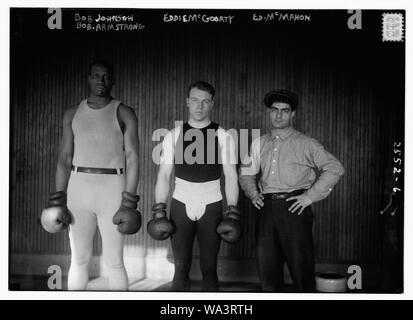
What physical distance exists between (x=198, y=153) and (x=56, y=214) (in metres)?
1.28

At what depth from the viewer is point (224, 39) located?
4.82 metres

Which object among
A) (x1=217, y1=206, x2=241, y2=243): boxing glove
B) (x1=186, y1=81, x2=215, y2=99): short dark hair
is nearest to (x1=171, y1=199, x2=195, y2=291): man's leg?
(x1=217, y1=206, x2=241, y2=243): boxing glove

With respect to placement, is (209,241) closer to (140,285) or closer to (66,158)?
(140,285)

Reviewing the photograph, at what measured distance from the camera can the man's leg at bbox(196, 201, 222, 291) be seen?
465 cm

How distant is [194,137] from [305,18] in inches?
53.7

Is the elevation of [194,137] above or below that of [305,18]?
below

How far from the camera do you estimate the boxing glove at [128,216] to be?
184 inches

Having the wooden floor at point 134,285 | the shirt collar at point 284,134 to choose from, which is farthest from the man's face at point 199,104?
the wooden floor at point 134,285

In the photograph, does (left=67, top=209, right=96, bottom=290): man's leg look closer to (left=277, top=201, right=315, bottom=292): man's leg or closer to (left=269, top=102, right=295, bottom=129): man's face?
(left=277, top=201, right=315, bottom=292): man's leg

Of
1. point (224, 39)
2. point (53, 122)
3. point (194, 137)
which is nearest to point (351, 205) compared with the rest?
point (194, 137)

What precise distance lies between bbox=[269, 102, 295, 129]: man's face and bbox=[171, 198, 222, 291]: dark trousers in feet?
2.68

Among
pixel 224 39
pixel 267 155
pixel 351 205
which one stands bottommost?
pixel 351 205
